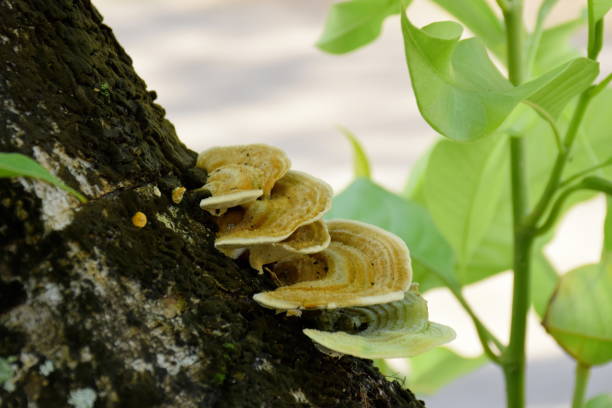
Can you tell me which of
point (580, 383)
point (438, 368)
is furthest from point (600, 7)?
point (438, 368)

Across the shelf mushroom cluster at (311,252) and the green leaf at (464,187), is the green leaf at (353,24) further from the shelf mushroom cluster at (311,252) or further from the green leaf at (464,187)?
the shelf mushroom cluster at (311,252)

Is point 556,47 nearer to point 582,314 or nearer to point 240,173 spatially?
point 582,314

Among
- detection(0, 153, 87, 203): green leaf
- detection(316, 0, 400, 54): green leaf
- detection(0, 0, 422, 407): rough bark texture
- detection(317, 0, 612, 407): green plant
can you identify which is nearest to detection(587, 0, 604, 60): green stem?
detection(317, 0, 612, 407): green plant

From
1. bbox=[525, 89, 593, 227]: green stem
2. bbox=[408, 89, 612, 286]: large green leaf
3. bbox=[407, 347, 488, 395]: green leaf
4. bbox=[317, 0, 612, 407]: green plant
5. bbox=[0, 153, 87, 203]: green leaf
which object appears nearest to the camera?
bbox=[0, 153, 87, 203]: green leaf

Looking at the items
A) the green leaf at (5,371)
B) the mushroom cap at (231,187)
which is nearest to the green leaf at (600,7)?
the mushroom cap at (231,187)

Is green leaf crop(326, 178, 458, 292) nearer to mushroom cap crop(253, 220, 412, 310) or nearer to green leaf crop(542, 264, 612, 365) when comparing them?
green leaf crop(542, 264, 612, 365)

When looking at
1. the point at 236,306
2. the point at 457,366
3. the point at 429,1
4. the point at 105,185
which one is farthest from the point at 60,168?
the point at 457,366
